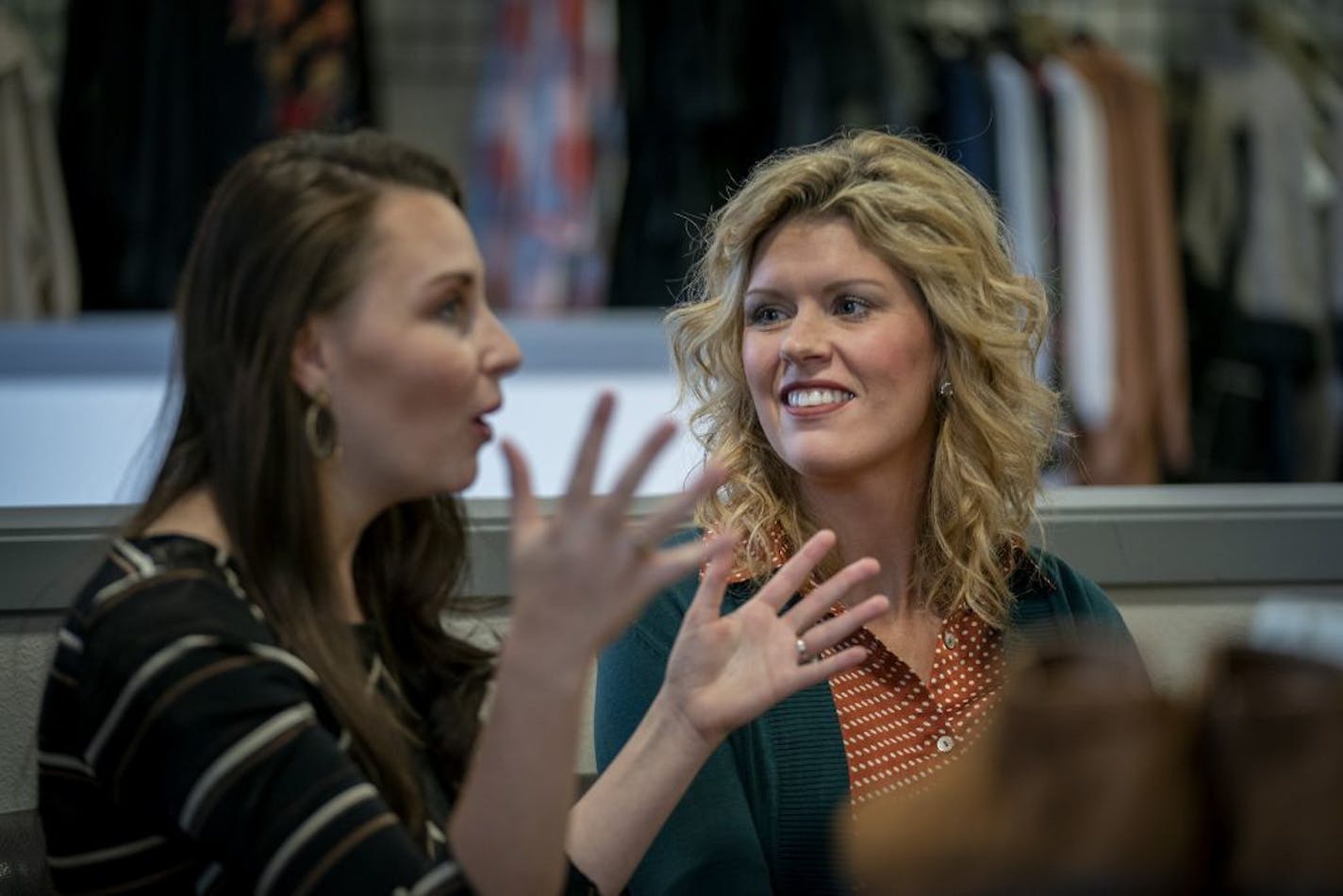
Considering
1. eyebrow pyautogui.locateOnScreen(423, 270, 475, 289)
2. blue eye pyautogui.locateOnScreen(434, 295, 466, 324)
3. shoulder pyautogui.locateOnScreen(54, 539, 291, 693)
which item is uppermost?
eyebrow pyautogui.locateOnScreen(423, 270, 475, 289)

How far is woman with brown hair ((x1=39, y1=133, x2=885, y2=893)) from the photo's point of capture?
1104mm

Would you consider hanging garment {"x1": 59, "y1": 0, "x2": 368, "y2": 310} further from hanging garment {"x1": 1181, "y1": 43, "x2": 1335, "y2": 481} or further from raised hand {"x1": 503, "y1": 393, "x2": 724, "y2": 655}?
raised hand {"x1": 503, "y1": 393, "x2": 724, "y2": 655}

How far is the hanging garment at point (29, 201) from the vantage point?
158 inches

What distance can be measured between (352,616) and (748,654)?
0.33 m

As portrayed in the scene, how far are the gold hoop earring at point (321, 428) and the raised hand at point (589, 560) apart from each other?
0.93 feet

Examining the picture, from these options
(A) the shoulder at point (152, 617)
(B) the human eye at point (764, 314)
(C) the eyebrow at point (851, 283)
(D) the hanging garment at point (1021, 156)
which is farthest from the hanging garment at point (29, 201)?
(A) the shoulder at point (152, 617)

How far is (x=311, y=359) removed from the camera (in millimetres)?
1299

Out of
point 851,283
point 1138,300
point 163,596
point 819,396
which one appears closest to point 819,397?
point 819,396

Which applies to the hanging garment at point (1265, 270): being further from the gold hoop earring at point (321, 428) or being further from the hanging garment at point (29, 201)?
the gold hoop earring at point (321, 428)

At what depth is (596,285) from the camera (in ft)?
14.3

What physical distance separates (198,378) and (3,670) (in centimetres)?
67

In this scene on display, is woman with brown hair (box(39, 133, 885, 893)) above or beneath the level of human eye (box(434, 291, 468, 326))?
beneath

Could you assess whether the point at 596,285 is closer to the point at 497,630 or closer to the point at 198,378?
the point at 497,630

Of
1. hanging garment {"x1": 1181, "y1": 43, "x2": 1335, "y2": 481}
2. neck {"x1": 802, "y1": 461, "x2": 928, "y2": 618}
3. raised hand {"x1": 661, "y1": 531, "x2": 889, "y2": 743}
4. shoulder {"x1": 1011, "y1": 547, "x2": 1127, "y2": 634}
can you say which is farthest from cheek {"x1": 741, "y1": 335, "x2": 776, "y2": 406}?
hanging garment {"x1": 1181, "y1": 43, "x2": 1335, "y2": 481}
